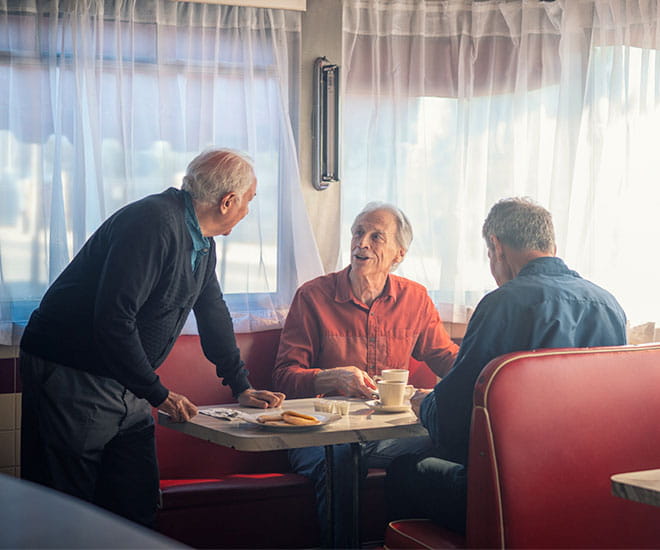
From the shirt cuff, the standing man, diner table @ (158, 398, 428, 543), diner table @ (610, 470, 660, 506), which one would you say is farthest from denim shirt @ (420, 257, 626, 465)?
diner table @ (610, 470, 660, 506)

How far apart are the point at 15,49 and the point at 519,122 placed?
2.23 m

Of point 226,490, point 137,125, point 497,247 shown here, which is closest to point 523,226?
point 497,247

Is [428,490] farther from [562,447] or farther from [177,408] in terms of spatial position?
[177,408]

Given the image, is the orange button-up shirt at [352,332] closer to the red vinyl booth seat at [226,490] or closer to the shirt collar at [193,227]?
the red vinyl booth seat at [226,490]

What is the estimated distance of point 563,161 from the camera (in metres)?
3.82

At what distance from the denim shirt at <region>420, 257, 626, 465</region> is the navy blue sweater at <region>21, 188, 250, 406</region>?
2.47 feet

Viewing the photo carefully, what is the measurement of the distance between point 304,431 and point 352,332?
1.12m

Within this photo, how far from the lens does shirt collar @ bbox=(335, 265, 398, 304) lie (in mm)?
3225

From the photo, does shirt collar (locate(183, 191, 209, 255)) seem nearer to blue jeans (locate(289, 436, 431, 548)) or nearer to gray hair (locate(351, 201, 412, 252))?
blue jeans (locate(289, 436, 431, 548))

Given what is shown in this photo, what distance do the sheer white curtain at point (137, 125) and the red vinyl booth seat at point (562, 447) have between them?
175cm

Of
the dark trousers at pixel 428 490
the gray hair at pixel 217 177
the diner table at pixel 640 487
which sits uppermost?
the gray hair at pixel 217 177

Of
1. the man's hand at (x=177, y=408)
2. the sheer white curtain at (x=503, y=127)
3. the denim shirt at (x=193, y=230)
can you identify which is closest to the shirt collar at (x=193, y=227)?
the denim shirt at (x=193, y=230)

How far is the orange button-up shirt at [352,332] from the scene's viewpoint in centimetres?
316

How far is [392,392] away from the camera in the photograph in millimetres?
2406
